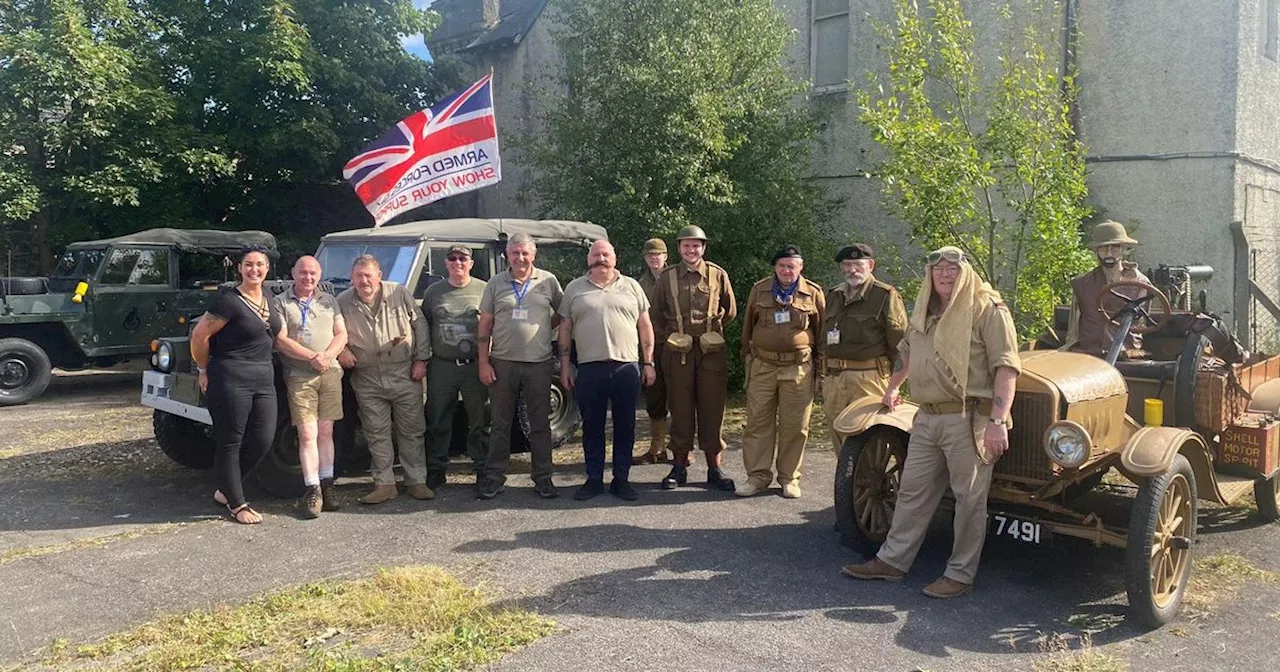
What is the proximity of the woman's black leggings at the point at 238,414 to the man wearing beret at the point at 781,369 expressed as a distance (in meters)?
3.00

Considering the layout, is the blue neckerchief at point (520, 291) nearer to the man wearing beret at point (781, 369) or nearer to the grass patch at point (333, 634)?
the man wearing beret at point (781, 369)

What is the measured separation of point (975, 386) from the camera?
13.9 ft

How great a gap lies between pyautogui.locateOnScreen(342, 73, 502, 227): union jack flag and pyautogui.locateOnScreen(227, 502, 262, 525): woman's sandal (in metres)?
3.08

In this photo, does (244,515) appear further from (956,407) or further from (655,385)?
(956,407)

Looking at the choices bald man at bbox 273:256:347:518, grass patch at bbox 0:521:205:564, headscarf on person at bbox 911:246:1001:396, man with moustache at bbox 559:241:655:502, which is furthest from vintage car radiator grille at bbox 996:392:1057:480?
grass patch at bbox 0:521:205:564

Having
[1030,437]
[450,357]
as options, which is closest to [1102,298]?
[1030,437]

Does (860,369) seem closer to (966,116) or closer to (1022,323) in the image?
(1022,323)

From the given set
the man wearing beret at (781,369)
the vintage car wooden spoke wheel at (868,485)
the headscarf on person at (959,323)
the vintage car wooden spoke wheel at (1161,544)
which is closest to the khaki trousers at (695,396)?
the man wearing beret at (781,369)

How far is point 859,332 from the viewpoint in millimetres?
5719

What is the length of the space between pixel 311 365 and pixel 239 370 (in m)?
0.40

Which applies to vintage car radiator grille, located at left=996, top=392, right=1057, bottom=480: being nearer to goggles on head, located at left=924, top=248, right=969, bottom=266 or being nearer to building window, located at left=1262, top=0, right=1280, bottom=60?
goggles on head, located at left=924, top=248, right=969, bottom=266

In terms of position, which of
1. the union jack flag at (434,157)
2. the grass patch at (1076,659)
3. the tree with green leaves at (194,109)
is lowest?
the grass patch at (1076,659)

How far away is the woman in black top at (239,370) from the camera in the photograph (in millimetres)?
5367

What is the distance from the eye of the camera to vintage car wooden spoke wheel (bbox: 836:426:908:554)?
4914mm
